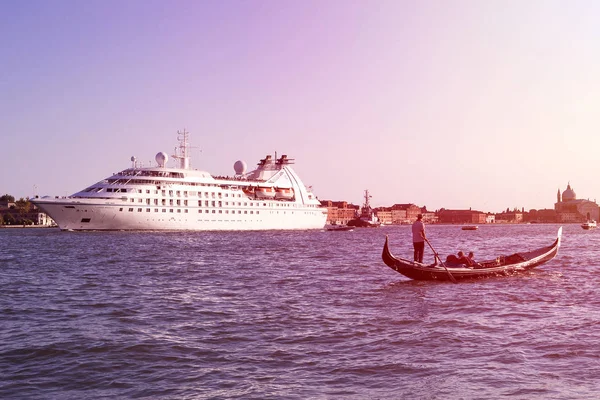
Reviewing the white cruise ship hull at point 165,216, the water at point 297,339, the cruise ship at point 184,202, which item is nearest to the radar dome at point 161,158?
the cruise ship at point 184,202

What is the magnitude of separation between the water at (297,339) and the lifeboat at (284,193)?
79008mm

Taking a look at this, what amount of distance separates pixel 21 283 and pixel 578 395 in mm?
20052

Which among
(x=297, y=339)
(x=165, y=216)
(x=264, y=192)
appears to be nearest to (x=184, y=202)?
(x=165, y=216)

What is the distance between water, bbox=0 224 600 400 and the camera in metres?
8.59

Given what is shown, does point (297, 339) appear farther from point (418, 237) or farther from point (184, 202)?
point (184, 202)

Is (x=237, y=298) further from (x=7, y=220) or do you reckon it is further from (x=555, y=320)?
(x=7, y=220)

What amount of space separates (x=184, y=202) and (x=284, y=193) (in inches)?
969

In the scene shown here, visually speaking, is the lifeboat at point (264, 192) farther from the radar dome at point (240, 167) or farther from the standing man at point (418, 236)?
the standing man at point (418, 236)

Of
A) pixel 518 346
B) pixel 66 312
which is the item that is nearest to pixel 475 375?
pixel 518 346

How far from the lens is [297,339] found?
11680 mm

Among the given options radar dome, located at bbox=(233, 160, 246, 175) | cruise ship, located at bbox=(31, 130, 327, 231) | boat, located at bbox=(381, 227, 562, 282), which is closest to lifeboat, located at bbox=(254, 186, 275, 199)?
cruise ship, located at bbox=(31, 130, 327, 231)

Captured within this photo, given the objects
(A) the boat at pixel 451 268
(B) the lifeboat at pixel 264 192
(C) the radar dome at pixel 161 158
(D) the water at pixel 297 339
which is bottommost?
(D) the water at pixel 297 339

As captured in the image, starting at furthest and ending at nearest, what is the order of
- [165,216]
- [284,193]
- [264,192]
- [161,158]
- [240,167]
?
[240,167]
[284,193]
[264,192]
[161,158]
[165,216]

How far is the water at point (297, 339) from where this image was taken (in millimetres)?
8594
